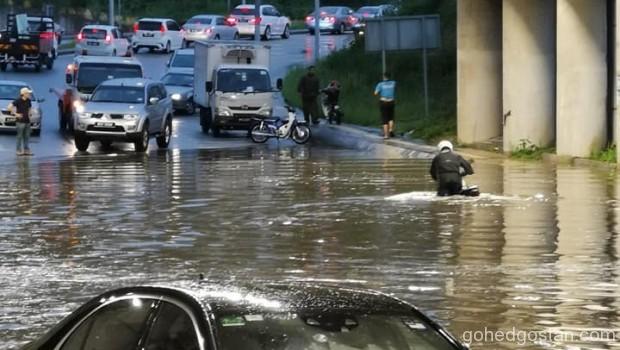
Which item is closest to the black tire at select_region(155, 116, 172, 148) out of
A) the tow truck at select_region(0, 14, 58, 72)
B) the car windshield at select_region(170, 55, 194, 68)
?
the car windshield at select_region(170, 55, 194, 68)

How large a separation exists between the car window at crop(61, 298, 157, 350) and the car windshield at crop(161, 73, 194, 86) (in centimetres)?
4467

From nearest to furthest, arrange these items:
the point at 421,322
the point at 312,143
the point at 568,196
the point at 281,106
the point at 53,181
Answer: the point at 421,322 < the point at 568,196 < the point at 53,181 < the point at 312,143 < the point at 281,106

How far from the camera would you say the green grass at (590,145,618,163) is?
2828cm

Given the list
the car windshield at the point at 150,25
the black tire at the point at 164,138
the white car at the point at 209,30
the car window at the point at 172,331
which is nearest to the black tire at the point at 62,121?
the black tire at the point at 164,138

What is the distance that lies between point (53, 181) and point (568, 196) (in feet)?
32.9

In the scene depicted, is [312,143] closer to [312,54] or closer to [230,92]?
[230,92]

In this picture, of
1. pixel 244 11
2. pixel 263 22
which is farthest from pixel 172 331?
pixel 263 22

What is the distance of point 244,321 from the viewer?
594cm

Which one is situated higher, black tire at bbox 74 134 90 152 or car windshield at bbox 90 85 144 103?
car windshield at bbox 90 85 144 103

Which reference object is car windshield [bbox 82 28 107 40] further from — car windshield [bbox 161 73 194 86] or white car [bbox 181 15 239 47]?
car windshield [bbox 161 73 194 86]

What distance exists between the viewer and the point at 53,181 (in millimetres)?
27078

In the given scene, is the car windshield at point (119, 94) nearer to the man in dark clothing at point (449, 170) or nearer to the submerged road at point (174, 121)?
the submerged road at point (174, 121)

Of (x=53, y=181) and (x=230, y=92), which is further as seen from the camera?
(x=230, y=92)

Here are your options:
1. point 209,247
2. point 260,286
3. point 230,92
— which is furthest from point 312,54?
point 260,286
